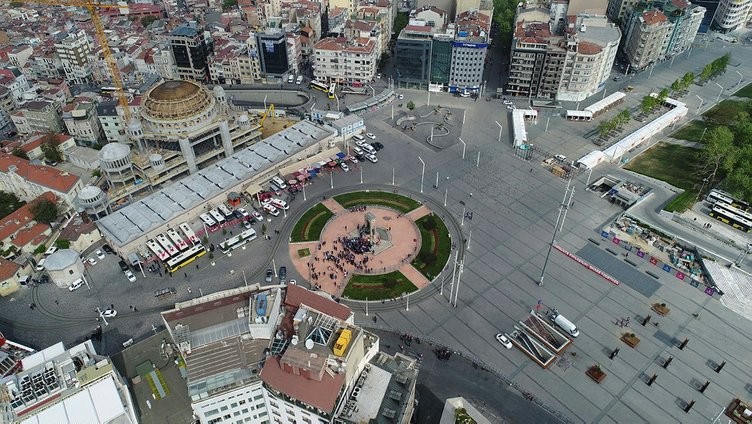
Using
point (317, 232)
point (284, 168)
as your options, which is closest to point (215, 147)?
point (284, 168)

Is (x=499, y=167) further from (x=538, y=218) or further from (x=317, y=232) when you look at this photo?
(x=317, y=232)

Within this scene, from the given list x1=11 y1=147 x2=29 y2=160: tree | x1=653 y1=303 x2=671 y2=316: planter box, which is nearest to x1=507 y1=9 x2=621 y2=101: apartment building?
x1=653 y1=303 x2=671 y2=316: planter box

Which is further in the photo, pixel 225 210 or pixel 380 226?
pixel 225 210

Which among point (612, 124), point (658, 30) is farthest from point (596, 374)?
point (658, 30)

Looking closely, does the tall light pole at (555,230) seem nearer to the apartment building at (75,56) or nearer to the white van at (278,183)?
the white van at (278,183)

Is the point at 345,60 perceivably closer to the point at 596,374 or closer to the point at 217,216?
the point at 217,216

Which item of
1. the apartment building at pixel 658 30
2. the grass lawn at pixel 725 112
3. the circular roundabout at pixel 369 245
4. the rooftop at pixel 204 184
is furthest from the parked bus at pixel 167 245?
the apartment building at pixel 658 30
